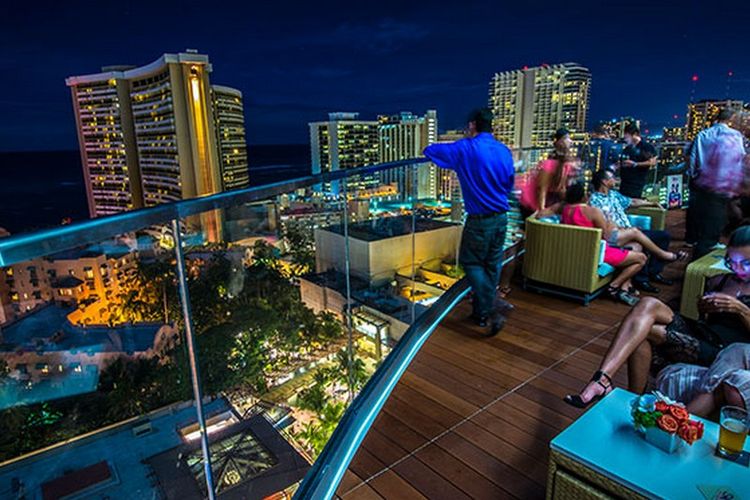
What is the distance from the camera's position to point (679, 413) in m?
1.37

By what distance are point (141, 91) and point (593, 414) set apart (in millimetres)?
59171

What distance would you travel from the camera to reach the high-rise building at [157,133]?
4025 centimetres

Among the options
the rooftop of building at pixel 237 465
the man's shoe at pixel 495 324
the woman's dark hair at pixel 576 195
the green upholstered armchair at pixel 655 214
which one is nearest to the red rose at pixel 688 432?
the rooftop of building at pixel 237 465

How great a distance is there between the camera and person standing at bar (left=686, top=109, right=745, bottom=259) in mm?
4527

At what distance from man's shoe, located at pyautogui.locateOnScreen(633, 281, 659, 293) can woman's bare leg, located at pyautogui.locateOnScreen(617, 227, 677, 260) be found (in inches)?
12.7

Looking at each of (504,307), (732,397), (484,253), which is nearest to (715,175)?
(504,307)

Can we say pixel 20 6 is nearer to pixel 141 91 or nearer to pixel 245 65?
pixel 245 65

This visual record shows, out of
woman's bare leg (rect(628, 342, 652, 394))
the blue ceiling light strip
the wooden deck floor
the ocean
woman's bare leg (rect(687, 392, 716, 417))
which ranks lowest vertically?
the ocean

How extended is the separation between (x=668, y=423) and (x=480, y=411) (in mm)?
1222

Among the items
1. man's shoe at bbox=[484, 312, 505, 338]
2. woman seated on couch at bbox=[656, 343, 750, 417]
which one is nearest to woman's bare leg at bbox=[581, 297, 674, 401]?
woman seated on couch at bbox=[656, 343, 750, 417]

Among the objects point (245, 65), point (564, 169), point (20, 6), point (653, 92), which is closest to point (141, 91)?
point (653, 92)

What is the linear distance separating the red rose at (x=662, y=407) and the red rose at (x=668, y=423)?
0.02 meters

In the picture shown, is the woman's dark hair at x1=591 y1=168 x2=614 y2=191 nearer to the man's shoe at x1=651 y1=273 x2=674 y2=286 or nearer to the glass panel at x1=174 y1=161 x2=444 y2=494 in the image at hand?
the man's shoe at x1=651 y1=273 x2=674 y2=286

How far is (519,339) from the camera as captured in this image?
3373 mm
